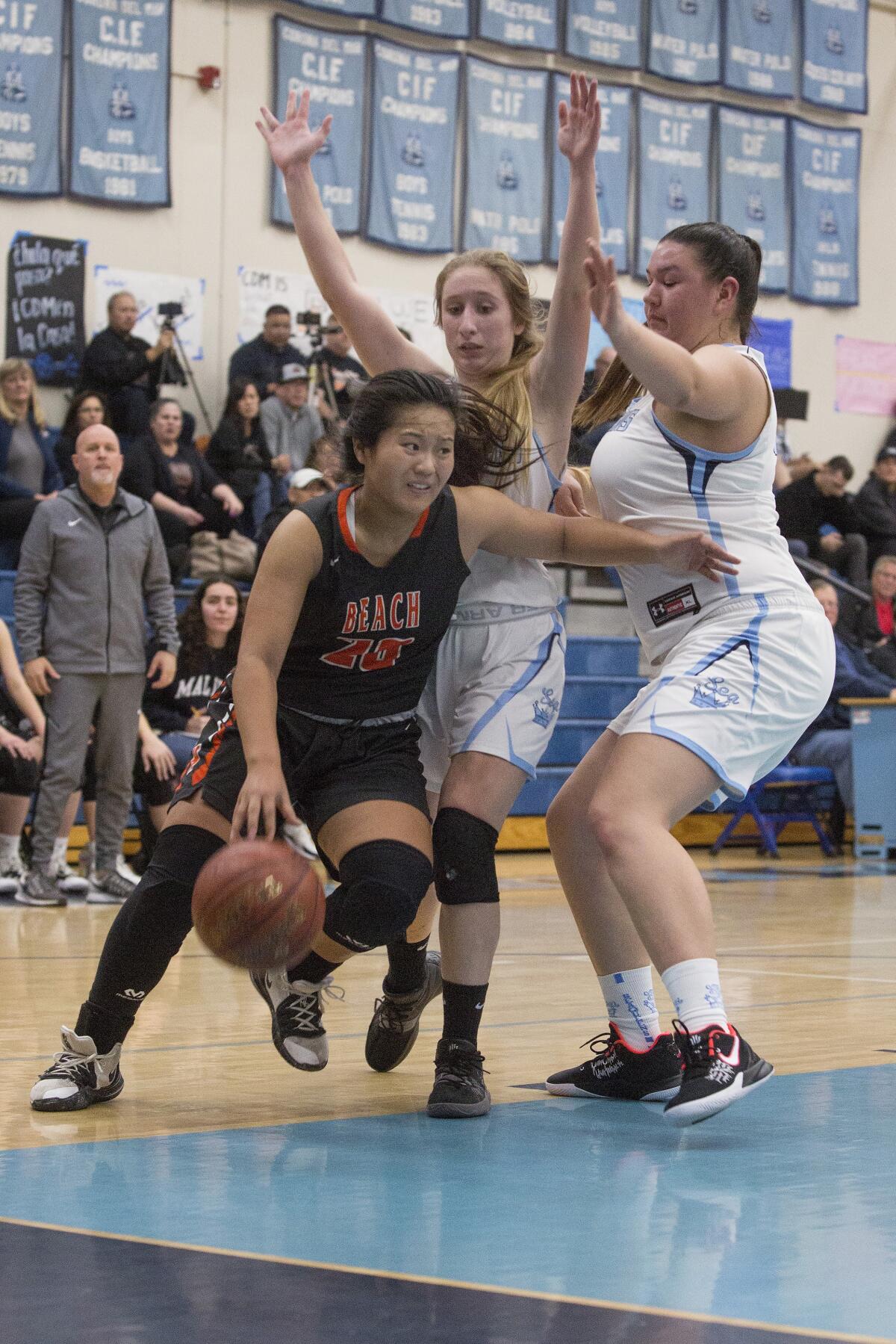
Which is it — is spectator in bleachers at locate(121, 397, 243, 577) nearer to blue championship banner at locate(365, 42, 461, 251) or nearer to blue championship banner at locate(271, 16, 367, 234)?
blue championship banner at locate(271, 16, 367, 234)

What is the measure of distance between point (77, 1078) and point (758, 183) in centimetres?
1364

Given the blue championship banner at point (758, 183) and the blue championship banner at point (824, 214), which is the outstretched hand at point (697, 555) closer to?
the blue championship banner at point (758, 183)

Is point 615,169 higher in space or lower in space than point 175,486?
higher

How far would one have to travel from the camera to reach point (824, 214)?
1609 cm

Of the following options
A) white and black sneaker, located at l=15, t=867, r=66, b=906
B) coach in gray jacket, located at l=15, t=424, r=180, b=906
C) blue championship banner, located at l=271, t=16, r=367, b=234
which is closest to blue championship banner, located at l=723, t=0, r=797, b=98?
blue championship banner, located at l=271, t=16, r=367, b=234

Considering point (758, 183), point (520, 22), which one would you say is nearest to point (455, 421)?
point (520, 22)

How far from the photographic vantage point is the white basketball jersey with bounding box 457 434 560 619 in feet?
12.1

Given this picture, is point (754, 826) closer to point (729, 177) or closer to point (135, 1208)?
point (729, 177)

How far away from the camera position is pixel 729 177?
609 inches

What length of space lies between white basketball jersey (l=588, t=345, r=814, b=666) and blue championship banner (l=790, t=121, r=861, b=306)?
42.9ft

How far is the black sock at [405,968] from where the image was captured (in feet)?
12.3

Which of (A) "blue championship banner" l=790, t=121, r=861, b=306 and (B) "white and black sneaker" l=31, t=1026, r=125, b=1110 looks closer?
(B) "white and black sneaker" l=31, t=1026, r=125, b=1110

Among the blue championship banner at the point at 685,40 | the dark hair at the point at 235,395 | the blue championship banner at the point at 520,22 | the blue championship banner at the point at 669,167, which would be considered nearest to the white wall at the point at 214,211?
the dark hair at the point at 235,395

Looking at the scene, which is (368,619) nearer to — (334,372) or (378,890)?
(378,890)
